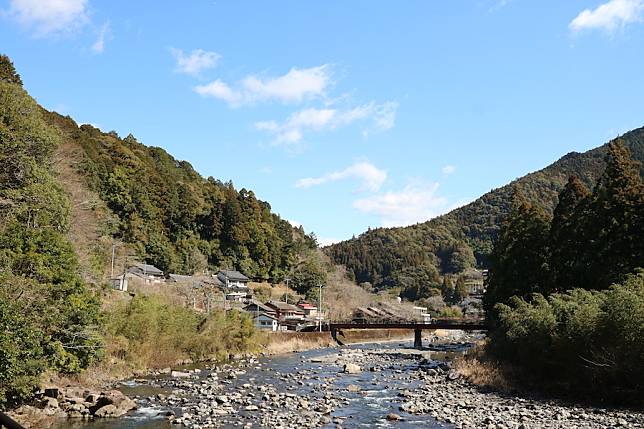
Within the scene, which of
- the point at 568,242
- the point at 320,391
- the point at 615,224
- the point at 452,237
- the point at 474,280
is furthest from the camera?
the point at 452,237

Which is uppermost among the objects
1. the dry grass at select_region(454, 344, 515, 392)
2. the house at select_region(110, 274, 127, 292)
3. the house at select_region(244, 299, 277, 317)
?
the house at select_region(110, 274, 127, 292)

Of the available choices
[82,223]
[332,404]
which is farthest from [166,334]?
[332,404]

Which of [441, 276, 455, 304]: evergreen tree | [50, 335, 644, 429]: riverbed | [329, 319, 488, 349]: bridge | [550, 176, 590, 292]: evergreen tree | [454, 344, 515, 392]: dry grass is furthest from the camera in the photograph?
[441, 276, 455, 304]: evergreen tree

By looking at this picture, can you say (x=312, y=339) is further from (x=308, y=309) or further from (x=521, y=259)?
(x=521, y=259)

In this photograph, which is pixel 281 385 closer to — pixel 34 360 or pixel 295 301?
pixel 34 360

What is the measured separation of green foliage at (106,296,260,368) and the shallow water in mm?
2758

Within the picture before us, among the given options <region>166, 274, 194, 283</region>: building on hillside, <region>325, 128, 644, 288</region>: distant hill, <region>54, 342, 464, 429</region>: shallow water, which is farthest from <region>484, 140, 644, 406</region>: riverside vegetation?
<region>325, 128, 644, 288</region>: distant hill

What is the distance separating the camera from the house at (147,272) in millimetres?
54375

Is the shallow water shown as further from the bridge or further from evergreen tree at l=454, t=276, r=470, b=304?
evergreen tree at l=454, t=276, r=470, b=304

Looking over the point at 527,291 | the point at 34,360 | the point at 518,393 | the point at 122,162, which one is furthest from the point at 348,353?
the point at 122,162

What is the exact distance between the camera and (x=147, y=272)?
56.4 m

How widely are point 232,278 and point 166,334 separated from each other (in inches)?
1484

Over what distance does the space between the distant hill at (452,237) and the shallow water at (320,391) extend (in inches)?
3465

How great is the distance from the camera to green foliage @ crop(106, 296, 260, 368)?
2728cm
